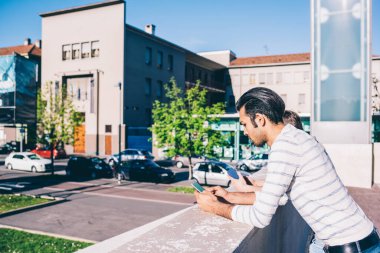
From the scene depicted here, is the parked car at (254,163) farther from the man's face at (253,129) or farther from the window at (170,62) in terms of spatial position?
the man's face at (253,129)

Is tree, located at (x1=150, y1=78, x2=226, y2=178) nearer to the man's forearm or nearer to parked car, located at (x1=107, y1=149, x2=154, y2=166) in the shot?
parked car, located at (x1=107, y1=149, x2=154, y2=166)

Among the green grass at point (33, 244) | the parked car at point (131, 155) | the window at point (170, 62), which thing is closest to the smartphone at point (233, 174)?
the green grass at point (33, 244)

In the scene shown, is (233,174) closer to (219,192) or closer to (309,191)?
(219,192)

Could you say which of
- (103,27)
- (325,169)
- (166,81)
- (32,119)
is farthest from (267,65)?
(325,169)

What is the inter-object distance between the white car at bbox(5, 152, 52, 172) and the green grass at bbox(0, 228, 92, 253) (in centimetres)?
1569

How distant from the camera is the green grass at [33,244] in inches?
308

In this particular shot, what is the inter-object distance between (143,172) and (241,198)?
61.2 ft

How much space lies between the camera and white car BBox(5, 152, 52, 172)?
79.2 feet

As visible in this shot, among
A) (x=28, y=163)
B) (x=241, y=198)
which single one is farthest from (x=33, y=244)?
(x=28, y=163)

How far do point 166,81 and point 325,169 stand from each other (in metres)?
40.3

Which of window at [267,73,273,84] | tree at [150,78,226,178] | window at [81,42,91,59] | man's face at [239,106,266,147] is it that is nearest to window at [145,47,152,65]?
window at [81,42,91,59]

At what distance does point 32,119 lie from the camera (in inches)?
828

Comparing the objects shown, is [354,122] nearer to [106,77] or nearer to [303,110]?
[106,77]

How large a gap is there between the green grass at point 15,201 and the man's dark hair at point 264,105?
12.5 m
